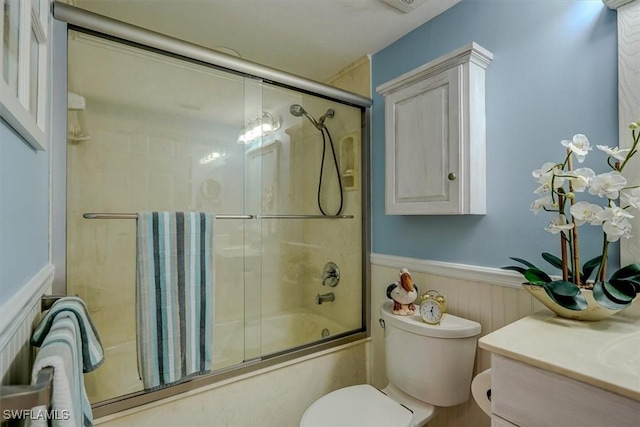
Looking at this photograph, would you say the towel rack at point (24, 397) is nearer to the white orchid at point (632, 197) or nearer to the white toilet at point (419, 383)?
the white toilet at point (419, 383)

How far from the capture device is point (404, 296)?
137 centimetres

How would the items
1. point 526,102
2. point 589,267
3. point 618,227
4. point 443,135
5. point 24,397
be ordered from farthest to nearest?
point 443,135 → point 526,102 → point 589,267 → point 618,227 → point 24,397

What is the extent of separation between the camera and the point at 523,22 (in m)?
1.21

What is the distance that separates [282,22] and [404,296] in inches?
59.4

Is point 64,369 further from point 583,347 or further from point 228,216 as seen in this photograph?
point 583,347

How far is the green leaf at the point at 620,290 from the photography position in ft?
2.66

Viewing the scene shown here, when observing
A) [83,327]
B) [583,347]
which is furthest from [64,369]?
[583,347]

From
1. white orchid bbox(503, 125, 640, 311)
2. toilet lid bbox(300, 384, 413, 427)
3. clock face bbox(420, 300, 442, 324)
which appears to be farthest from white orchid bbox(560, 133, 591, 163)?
toilet lid bbox(300, 384, 413, 427)

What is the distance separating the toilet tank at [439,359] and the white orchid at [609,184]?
675mm

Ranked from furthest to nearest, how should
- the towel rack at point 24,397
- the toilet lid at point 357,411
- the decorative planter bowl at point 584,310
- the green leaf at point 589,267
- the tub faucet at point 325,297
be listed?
1. the tub faucet at point 325,297
2. the toilet lid at point 357,411
3. the green leaf at point 589,267
4. the decorative planter bowl at point 584,310
5. the towel rack at point 24,397

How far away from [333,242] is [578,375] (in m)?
1.41

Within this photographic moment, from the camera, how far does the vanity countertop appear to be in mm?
603

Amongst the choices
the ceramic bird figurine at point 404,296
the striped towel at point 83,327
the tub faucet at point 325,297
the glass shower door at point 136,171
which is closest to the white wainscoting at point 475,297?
the ceramic bird figurine at point 404,296

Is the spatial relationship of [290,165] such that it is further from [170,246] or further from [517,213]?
[517,213]
